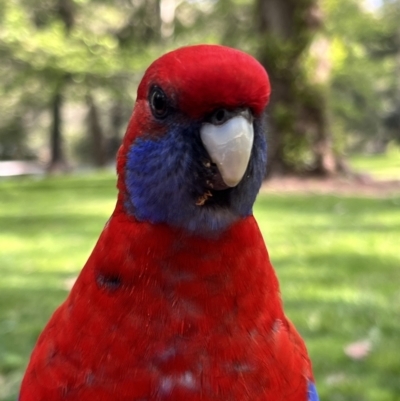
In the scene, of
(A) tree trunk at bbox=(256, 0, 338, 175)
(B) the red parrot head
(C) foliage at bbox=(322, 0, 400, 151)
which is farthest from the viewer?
(C) foliage at bbox=(322, 0, 400, 151)

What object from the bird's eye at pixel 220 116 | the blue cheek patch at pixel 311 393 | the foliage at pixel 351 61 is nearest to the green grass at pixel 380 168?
the foliage at pixel 351 61

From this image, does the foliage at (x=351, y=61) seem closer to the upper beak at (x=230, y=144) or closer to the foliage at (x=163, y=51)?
the foliage at (x=163, y=51)

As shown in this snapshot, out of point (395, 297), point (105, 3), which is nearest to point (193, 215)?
point (395, 297)

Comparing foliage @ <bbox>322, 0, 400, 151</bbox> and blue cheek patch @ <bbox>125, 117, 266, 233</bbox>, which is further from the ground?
foliage @ <bbox>322, 0, 400, 151</bbox>

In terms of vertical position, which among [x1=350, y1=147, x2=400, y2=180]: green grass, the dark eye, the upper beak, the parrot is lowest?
[x1=350, y1=147, x2=400, y2=180]: green grass

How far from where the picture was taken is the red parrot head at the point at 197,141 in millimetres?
898

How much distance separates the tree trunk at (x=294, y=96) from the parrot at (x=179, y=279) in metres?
6.02

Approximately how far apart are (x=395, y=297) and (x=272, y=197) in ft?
11.4

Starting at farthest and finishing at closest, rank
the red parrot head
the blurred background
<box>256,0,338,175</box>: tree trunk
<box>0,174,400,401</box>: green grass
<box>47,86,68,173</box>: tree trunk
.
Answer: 1. <box>47,86,68,173</box>: tree trunk
2. <box>256,0,338,175</box>: tree trunk
3. the blurred background
4. <box>0,174,400,401</box>: green grass
5. the red parrot head

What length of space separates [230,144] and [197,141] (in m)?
0.06

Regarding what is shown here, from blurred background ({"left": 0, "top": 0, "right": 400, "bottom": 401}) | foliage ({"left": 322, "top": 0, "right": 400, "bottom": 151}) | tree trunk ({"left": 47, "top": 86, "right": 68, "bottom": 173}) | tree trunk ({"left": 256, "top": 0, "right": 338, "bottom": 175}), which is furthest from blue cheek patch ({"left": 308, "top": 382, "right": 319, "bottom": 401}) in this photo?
tree trunk ({"left": 47, "top": 86, "right": 68, "bottom": 173})

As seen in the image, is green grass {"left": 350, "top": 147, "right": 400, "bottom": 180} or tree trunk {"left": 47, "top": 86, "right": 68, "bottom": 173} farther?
tree trunk {"left": 47, "top": 86, "right": 68, "bottom": 173}

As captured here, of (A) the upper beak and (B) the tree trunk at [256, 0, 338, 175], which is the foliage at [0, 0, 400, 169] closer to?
(B) the tree trunk at [256, 0, 338, 175]

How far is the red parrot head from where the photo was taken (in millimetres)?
898
